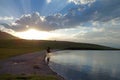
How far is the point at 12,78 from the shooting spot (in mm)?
26578

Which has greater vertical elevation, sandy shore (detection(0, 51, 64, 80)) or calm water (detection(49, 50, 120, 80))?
sandy shore (detection(0, 51, 64, 80))

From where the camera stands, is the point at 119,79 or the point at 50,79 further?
the point at 119,79

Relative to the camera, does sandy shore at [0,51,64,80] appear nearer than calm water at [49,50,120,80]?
Yes

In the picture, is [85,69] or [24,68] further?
[85,69]

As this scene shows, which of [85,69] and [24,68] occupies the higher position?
[24,68]

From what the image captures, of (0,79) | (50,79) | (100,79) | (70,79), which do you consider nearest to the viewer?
(0,79)

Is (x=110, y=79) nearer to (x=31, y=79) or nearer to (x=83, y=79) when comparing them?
(x=83, y=79)

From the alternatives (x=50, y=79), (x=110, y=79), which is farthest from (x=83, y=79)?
(x=50, y=79)

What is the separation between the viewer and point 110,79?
122 feet

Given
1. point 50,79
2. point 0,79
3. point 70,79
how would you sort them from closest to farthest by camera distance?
point 0,79 → point 50,79 → point 70,79

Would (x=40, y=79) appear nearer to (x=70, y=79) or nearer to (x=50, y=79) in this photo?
(x=50, y=79)

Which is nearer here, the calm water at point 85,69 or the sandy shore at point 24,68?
the sandy shore at point 24,68

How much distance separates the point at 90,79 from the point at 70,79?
3982 mm

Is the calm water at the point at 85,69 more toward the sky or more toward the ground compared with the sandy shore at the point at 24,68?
more toward the ground
